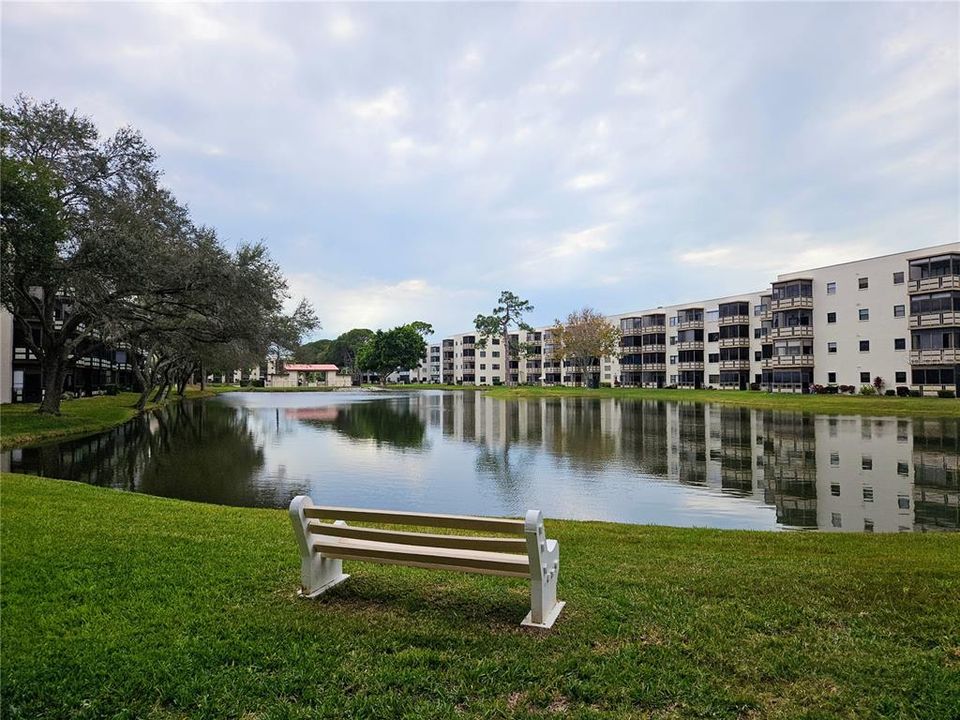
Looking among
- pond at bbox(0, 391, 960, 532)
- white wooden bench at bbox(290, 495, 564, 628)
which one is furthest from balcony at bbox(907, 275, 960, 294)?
white wooden bench at bbox(290, 495, 564, 628)

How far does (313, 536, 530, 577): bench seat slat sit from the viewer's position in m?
5.10

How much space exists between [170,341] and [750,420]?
34.6 meters

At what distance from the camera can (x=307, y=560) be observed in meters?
5.65

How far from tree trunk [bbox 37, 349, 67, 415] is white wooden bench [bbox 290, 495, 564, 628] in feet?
99.6

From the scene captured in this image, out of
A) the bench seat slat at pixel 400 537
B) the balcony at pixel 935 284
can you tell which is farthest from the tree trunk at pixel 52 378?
the balcony at pixel 935 284

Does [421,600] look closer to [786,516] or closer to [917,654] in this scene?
[917,654]

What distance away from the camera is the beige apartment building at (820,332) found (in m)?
52.0

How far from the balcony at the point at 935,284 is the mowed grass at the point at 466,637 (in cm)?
5576

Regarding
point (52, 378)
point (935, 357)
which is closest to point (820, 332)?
point (935, 357)

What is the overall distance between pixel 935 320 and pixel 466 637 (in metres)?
60.7

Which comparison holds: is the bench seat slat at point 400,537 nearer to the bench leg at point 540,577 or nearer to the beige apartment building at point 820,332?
the bench leg at point 540,577

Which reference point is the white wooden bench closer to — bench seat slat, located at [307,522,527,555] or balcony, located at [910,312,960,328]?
bench seat slat, located at [307,522,527,555]

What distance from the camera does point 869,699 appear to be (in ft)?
12.7

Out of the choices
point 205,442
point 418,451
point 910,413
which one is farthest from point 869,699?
point 910,413
